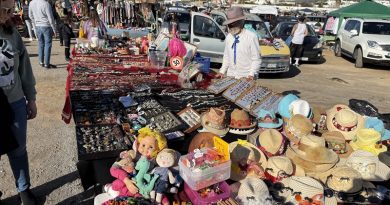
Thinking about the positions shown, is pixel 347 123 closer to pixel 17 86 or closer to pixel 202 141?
pixel 202 141

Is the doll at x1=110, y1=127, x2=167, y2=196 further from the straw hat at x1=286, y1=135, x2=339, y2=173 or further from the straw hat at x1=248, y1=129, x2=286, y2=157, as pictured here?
the straw hat at x1=286, y1=135, x2=339, y2=173

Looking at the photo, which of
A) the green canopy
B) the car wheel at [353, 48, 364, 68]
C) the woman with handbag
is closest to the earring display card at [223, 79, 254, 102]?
the woman with handbag

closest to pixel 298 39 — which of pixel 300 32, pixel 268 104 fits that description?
pixel 300 32

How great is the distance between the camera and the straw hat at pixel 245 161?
7.70 feet

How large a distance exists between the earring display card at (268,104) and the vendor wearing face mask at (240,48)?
0.59m

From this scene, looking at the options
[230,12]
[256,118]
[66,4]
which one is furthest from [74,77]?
[66,4]

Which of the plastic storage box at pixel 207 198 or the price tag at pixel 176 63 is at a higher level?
the price tag at pixel 176 63

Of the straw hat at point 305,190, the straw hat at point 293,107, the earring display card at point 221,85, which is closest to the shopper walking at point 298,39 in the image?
the earring display card at point 221,85

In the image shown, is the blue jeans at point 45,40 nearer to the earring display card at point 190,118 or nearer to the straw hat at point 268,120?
the earring display card at point 190,118

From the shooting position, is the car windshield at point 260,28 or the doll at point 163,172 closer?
the doll at point 163,172

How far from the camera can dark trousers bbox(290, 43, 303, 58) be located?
A: 1209 centimetres

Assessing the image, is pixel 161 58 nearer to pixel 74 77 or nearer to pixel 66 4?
pixel 74 77

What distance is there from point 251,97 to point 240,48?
0.77 meters

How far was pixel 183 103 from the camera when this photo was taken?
3.89 meters
